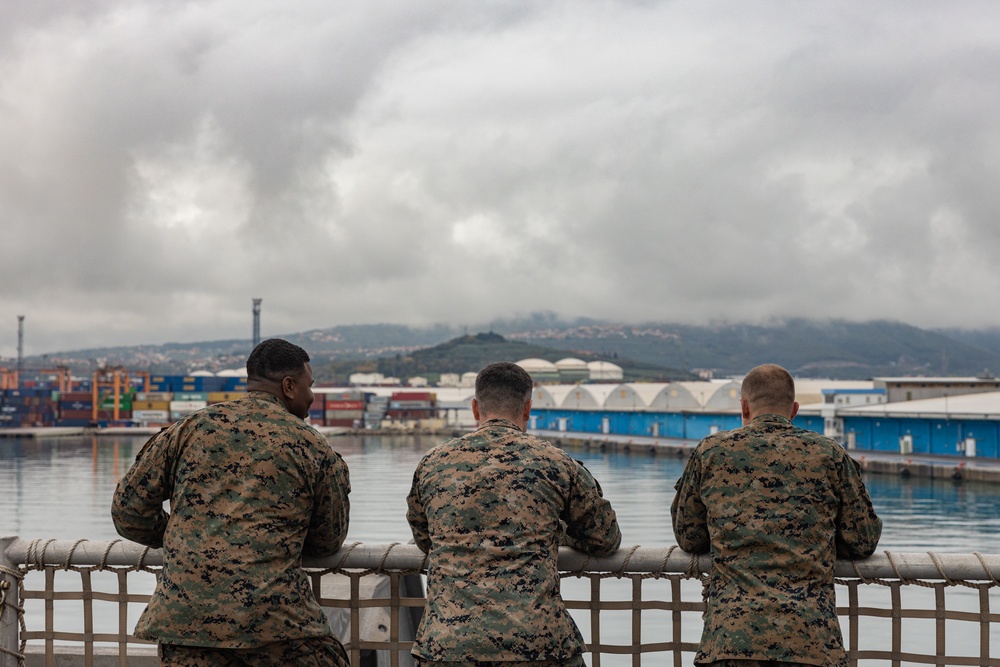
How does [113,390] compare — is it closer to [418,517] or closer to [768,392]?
[418,517]

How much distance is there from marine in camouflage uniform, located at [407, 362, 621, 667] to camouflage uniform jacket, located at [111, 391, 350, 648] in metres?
0.38

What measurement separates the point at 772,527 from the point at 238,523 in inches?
64.8

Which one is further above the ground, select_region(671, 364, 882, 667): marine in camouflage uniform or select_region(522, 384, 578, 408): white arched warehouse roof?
select_region(671, 364, 882, 667): marine in camouflage uniform

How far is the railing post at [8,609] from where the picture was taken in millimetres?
3947

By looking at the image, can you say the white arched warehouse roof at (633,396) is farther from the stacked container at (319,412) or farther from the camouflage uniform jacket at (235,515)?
the camouflage uniform jacket at (235,515)

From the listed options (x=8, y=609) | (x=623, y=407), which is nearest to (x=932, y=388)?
(x=623, y=407)

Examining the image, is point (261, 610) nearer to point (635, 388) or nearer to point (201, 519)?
point (201, 519)

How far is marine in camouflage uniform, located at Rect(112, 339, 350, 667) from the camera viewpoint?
3.02 metres

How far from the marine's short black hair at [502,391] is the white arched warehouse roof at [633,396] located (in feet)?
270

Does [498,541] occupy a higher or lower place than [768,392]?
lower

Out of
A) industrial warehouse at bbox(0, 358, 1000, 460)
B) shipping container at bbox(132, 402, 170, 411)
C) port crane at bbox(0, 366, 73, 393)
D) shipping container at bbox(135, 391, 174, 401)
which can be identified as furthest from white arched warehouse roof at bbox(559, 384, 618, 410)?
port crane at bbox(0, 366, 73, 393)

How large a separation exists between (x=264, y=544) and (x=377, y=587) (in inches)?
57.4

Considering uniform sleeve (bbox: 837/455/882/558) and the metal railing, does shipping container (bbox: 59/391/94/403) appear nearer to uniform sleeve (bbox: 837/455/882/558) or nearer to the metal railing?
the metal railing

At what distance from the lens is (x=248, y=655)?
3.05 m
